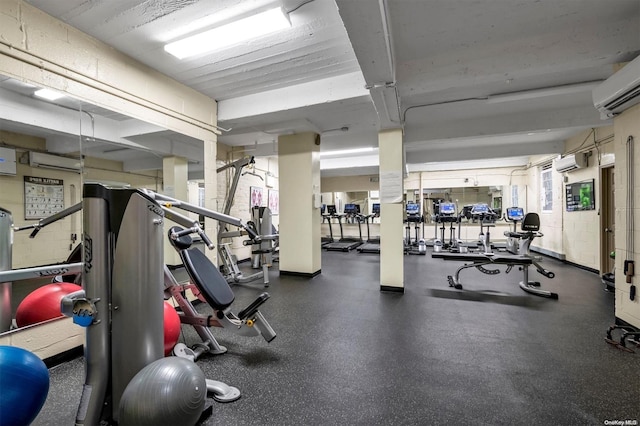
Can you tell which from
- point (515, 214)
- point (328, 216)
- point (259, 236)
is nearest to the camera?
point (259, 236)

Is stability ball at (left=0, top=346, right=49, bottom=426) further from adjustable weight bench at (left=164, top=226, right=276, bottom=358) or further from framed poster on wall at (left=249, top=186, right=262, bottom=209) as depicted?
framed poster on wall at (left=249, top=186, right=262, bottom=209)

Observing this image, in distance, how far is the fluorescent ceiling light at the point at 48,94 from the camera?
2.05m

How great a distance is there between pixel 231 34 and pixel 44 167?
1.90 metres

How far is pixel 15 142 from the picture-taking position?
2.04 m

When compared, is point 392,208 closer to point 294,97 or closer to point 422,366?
point 294,97

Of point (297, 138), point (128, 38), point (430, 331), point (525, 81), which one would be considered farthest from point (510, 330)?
point (128, 38)

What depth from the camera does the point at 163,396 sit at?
46.8 inches

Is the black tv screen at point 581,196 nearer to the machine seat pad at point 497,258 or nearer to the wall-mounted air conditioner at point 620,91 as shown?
the machine seat pad at point 497,258

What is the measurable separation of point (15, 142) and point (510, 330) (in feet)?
14.7

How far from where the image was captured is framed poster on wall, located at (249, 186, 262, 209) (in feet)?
22.0

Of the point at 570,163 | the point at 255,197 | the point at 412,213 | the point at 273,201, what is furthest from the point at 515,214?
the point at 255,197

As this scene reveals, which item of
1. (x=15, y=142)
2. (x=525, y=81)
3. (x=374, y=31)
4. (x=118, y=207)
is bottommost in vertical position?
(x=118, y=207)

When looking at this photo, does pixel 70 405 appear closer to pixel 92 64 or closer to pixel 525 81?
pixel 92 64

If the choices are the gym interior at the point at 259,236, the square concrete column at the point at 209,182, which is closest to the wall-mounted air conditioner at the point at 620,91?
the gym interior at the point at 259,236
